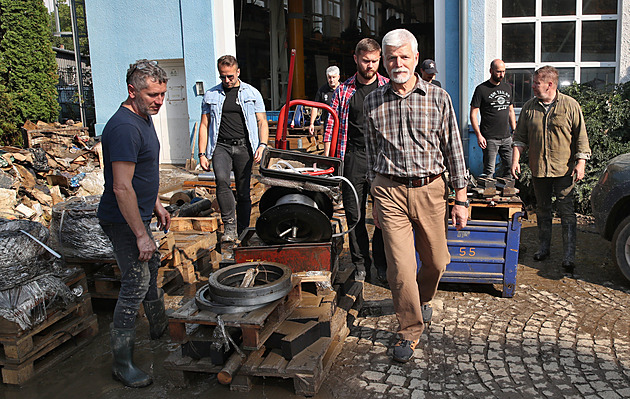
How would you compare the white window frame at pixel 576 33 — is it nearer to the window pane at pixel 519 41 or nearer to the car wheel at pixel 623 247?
the window pane at pixel 519 41

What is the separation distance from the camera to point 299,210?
399cm

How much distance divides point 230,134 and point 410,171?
264 cm

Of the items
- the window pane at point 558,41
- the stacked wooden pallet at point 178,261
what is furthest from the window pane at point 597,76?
the stacked wooden pallet at point 178,261

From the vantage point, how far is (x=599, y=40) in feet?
28.9

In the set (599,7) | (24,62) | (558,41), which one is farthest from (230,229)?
(24,62)

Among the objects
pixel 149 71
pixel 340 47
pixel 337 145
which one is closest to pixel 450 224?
pixel 337 145

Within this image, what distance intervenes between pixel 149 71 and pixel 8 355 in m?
2.17

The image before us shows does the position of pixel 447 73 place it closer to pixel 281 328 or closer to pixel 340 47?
pixel 281 328

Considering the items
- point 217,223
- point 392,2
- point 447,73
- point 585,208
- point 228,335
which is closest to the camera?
point 228,335

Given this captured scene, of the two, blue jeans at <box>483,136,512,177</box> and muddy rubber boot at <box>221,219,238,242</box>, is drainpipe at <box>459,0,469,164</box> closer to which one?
blue jeans at <box>483,136,512,177</box>

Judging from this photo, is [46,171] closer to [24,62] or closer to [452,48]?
[24,62]

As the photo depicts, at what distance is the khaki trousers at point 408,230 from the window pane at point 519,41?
20.8 feet

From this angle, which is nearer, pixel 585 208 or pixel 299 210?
pixel 299 210

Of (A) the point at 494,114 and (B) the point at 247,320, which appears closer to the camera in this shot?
(B) the point at 247,320
